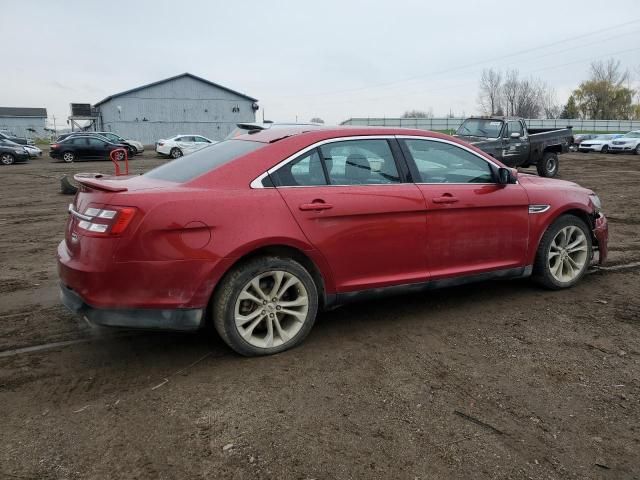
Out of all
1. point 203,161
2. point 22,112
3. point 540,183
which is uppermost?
point 22,112

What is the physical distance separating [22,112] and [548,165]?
8971cm

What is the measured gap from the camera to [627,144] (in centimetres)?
2956

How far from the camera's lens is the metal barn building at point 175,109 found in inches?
1966

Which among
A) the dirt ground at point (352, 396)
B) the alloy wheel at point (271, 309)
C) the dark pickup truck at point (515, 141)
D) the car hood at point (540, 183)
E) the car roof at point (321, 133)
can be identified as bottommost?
the dirt ground at point (352, 396)

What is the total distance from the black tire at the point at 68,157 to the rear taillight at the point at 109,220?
1080 inches

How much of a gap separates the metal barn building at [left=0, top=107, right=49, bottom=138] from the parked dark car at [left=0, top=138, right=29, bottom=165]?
52178 mm

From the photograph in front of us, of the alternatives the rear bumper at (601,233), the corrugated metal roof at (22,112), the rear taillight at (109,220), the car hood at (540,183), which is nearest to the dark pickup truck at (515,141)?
the rear bumper at (601,233)

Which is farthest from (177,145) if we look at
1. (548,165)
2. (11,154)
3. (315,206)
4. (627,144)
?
(315,206)

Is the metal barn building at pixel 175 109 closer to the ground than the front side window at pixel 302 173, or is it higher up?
higher up

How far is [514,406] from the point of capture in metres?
3.00

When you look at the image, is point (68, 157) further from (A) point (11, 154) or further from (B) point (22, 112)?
(B) point (22, 112)

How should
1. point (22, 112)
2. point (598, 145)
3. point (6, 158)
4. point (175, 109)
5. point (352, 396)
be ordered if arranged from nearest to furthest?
point (352, 396) < point (6, 158) < point (598, 145) < point (175, 109) < point (22, 112)

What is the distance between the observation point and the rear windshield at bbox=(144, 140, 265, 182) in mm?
3690

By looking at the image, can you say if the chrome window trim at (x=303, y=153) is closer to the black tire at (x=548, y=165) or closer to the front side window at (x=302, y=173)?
the front side window at (x=302, y=173)
